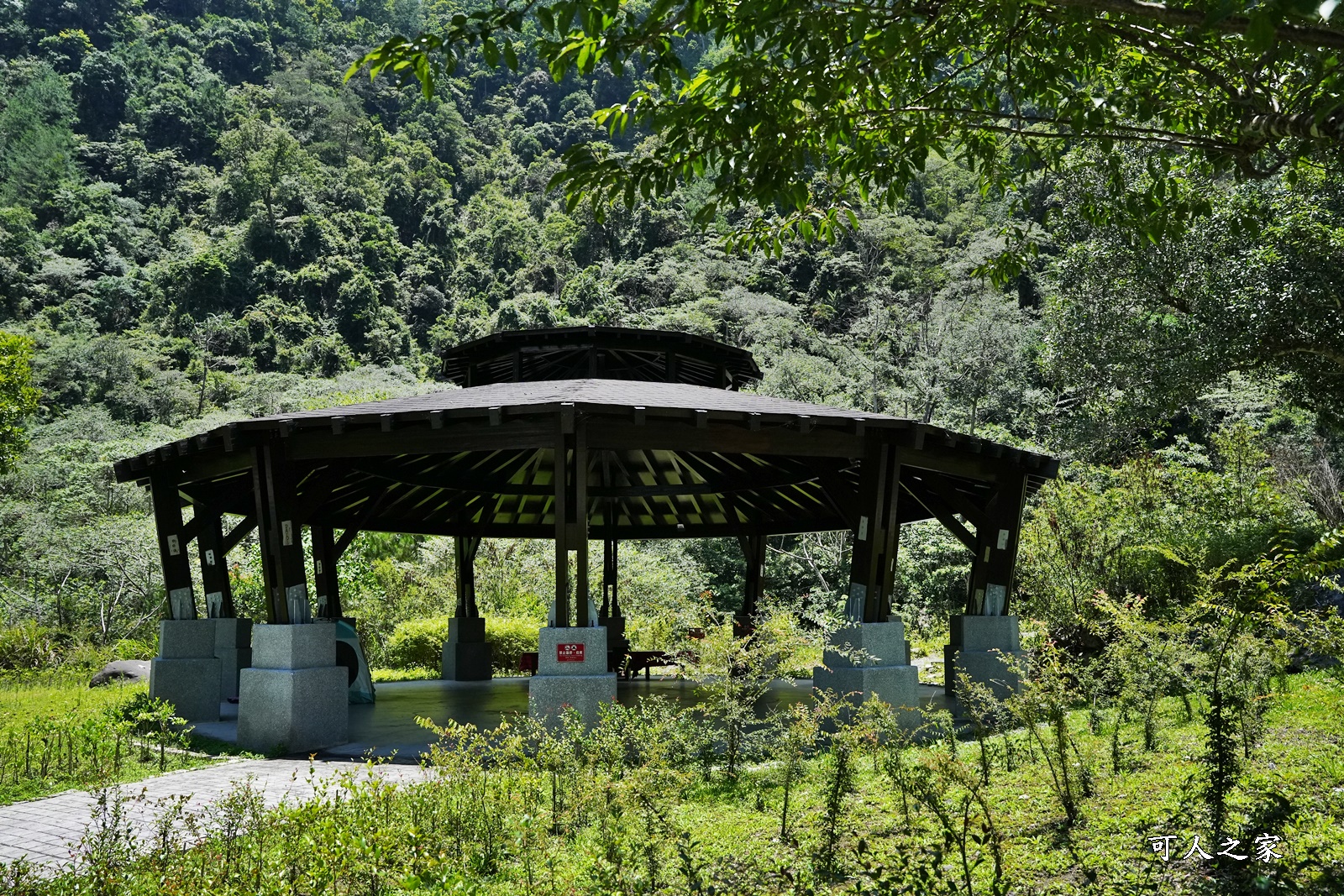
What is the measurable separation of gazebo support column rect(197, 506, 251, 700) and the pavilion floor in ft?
1.96

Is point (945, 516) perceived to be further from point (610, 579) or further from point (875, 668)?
point (610, 579)

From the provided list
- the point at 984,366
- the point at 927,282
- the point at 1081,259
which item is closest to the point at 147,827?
the point at 1081,259

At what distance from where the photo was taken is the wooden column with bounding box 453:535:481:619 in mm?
17859

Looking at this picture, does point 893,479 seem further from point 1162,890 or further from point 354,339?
point 354,339

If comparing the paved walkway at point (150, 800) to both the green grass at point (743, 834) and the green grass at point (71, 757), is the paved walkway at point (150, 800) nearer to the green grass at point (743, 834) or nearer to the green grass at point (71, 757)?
the green grass at point (71, 757)

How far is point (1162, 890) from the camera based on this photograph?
4352mm

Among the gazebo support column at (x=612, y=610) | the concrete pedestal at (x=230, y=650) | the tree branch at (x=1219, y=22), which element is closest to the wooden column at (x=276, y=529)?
the concrete pedestal at (x=230, y=650)

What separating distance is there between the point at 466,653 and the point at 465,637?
0.30 meters

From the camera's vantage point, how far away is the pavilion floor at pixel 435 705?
32.9 ft

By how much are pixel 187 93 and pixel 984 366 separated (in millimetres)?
64179

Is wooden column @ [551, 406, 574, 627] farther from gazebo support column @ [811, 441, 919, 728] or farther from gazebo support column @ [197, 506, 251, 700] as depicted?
gazebo support column @ [197, 506, 251, 700]

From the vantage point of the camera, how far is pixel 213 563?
12.4m

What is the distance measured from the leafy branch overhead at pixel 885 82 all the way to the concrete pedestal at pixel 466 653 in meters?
12.9

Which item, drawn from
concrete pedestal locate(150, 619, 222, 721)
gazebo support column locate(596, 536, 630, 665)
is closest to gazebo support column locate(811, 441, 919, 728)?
gazebo support column locate(596, 536, 630, 665)
